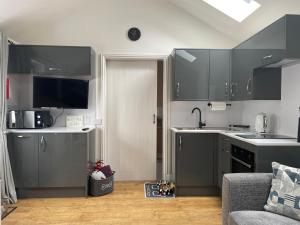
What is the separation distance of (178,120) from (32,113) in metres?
2.16

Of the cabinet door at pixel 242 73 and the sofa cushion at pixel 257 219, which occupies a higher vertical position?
the cabinet door at pixel 242 73

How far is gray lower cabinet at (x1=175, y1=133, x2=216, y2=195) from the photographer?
3.40 m

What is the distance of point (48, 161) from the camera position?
10.7 feet

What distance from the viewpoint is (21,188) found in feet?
10.8

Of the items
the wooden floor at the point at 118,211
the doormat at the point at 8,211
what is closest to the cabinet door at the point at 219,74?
the wooden floor at the point at 118,211

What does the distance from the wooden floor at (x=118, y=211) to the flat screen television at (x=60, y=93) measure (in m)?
1.32

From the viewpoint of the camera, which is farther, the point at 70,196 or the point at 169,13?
the point at 169,13

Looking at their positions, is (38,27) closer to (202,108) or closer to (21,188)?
(21,188)

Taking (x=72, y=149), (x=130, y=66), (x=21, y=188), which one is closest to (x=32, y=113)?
(x=72, y=149)

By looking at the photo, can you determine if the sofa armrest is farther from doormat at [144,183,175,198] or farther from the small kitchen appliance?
the small kitchen appliance

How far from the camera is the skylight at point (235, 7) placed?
3088 mm

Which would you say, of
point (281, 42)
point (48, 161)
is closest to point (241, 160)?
point (281, 42)

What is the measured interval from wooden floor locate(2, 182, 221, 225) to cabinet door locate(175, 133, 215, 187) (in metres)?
0.24

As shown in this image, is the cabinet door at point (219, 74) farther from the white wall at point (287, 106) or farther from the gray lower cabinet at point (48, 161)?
the gray lower cabinet at point (48, 161)
